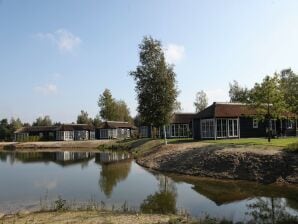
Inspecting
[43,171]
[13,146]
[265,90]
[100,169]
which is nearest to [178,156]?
[100,169]

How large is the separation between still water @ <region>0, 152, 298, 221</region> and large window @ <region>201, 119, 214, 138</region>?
1647 cm

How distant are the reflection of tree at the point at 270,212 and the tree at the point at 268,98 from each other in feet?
54.5

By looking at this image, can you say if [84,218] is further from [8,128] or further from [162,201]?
[8,128]

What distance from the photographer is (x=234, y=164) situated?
30.0 m

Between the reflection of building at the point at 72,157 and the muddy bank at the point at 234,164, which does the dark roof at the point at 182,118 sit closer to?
the reflection of building at the point at 72,157

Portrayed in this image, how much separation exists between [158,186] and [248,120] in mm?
26789

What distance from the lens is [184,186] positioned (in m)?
26.7

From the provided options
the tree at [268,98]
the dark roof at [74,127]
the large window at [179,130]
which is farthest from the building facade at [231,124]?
the dark roof at [74,127]

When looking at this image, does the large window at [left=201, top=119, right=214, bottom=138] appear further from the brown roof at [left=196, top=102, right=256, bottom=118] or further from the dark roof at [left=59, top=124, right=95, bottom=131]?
the dark roof at [left=59, top=124, right=95, bottom=131]

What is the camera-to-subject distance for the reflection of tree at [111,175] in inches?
1065

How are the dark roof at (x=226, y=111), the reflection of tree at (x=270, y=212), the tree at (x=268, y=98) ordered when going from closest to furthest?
the reflection of tree at (x=270, y=212) → the tree at (x=268, y=98) → the dark roof at (x=226, y=111)

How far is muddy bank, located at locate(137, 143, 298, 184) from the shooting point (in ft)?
88.3

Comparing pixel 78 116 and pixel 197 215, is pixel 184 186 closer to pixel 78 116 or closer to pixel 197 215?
pixel 197 215

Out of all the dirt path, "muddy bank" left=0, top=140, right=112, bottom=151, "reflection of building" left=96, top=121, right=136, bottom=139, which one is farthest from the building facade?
"reflection of building" left=96, top=121, right=136, bottom=139
